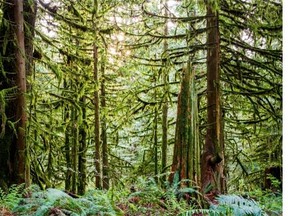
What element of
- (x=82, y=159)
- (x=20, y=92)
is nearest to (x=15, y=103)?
(x=20, y=92)

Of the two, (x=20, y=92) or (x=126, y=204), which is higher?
(x=20, y=92)

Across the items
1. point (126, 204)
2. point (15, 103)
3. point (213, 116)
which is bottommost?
point (126, 204)

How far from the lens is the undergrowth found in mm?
3437

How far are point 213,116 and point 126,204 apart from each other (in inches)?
97.9

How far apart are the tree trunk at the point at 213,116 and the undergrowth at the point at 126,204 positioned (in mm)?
1332

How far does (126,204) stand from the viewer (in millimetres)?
4133

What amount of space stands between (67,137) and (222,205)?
5.49 meters

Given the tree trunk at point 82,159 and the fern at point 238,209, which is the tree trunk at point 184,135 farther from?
the tree trunk at point 82,159

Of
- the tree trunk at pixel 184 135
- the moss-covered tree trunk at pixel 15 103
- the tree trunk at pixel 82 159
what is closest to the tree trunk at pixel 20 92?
the moss-covered tree trunk at pixel 15 103

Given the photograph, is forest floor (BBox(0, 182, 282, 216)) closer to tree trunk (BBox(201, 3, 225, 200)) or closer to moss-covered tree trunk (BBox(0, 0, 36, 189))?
moss-covered tree trunk (BBox(0, 0, 36, 189))

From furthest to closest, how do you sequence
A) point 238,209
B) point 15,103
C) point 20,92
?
1. point 15,103
2. point 20,92
3. point 238,209

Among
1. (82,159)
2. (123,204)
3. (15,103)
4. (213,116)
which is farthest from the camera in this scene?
(82,159)

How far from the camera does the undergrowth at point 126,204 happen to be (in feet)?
11.3

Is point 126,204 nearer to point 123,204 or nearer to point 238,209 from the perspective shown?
point 123,204
